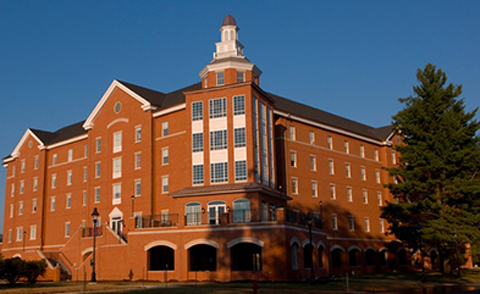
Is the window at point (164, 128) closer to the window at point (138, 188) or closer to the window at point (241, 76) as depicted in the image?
the window at point (138, 188)

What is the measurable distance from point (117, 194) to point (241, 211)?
67.1 feet

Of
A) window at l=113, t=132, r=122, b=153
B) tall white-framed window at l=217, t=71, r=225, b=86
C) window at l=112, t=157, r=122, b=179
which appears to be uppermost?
tall white-framed window at l=217, t=71, r=225, b=86

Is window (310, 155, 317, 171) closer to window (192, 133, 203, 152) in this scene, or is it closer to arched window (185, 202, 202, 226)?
window (192, 133, 203, 152)

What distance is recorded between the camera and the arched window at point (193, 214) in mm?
42656

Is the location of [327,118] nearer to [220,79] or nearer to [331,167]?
[331,167]

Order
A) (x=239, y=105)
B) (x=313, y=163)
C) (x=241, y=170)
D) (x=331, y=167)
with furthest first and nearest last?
(x=331, y=167) < (x=313, y=163) < (x=239, y=105) < (x=241, y=170)


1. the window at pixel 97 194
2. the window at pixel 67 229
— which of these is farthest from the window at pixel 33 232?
the window at pixel 97 194

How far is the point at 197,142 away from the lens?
154ft

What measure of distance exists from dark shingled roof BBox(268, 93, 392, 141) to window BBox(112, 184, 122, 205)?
64.6ft

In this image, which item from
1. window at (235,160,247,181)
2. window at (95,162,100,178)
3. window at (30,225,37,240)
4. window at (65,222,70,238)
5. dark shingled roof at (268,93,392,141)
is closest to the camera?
window at (235,160,247,181)

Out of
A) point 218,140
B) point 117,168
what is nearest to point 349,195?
point 218,140

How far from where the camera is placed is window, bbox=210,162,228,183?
4519cm

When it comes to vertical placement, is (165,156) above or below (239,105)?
below

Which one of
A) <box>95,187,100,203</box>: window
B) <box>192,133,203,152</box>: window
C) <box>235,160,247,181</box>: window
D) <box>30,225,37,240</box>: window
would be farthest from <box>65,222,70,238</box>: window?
<box>235,160,247,181</box>: window
